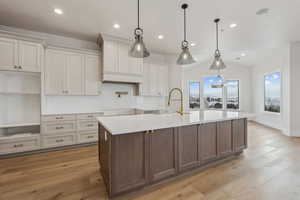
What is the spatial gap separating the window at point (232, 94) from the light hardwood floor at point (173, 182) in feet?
16.3

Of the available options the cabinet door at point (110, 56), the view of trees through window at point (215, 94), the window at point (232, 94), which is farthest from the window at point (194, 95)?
the cabinet door at point (110, 56)

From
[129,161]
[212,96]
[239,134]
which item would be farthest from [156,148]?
[212,96]

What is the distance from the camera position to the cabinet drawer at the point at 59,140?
3.15 m

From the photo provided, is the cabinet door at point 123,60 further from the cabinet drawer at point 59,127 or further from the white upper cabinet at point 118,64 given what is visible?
the cabinet drawer at point 59,127

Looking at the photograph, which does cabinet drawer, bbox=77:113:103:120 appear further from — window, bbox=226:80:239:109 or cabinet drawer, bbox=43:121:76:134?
window, bbox=226:80:239:109

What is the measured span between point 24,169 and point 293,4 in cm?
569

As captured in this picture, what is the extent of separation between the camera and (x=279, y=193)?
174cm

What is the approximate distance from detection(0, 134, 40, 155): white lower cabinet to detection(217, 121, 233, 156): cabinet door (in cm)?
379

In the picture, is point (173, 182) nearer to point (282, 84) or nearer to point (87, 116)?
point (87, 116)

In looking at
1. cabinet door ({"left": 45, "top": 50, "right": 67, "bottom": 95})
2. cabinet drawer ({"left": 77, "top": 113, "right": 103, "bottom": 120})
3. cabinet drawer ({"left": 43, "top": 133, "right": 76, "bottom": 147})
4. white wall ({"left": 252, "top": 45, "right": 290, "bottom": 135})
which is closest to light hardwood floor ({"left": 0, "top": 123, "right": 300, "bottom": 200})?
cabinet drawer ({"left": 43, "top": 133, "right": 76, "bottom": 147})

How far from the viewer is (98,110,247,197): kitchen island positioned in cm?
160

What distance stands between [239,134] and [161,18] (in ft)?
9.58

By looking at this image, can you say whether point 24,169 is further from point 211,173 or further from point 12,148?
point 211,173

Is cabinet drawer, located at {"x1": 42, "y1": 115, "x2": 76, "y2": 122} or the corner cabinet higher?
the corner cabinet
